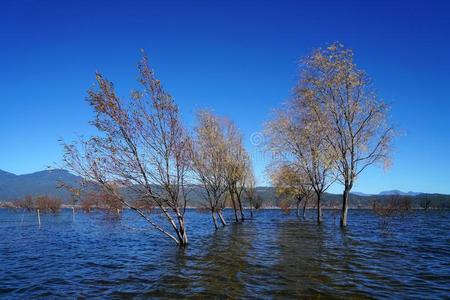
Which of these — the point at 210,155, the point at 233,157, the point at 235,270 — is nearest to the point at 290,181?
the point at 233,157

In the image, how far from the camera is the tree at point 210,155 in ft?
127

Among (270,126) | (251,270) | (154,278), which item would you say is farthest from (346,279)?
(270,126)

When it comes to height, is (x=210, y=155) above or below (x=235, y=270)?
above

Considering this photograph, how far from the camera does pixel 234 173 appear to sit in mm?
48531

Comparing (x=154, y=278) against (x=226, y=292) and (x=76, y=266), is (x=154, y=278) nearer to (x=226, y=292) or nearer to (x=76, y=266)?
(x=226, y=292)

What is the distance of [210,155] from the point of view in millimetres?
40062

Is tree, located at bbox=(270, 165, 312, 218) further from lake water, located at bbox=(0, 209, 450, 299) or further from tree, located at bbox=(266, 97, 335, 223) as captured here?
lake water, located at bbox=(0, 209, 450, 299)

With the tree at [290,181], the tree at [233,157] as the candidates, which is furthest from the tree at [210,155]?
the tree at [290,181]

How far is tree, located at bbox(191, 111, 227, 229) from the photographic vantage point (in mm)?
38719

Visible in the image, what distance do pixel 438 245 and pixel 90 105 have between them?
83.4 feet

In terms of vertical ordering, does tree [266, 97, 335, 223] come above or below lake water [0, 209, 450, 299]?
above

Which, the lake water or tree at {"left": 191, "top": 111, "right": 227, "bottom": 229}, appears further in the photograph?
tree at {"left": 191, "top": 111, "right": 227, "bottom": 229}

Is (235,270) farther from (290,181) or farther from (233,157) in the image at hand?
(290,181)

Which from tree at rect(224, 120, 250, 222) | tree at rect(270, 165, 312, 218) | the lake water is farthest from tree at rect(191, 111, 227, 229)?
the lake water
